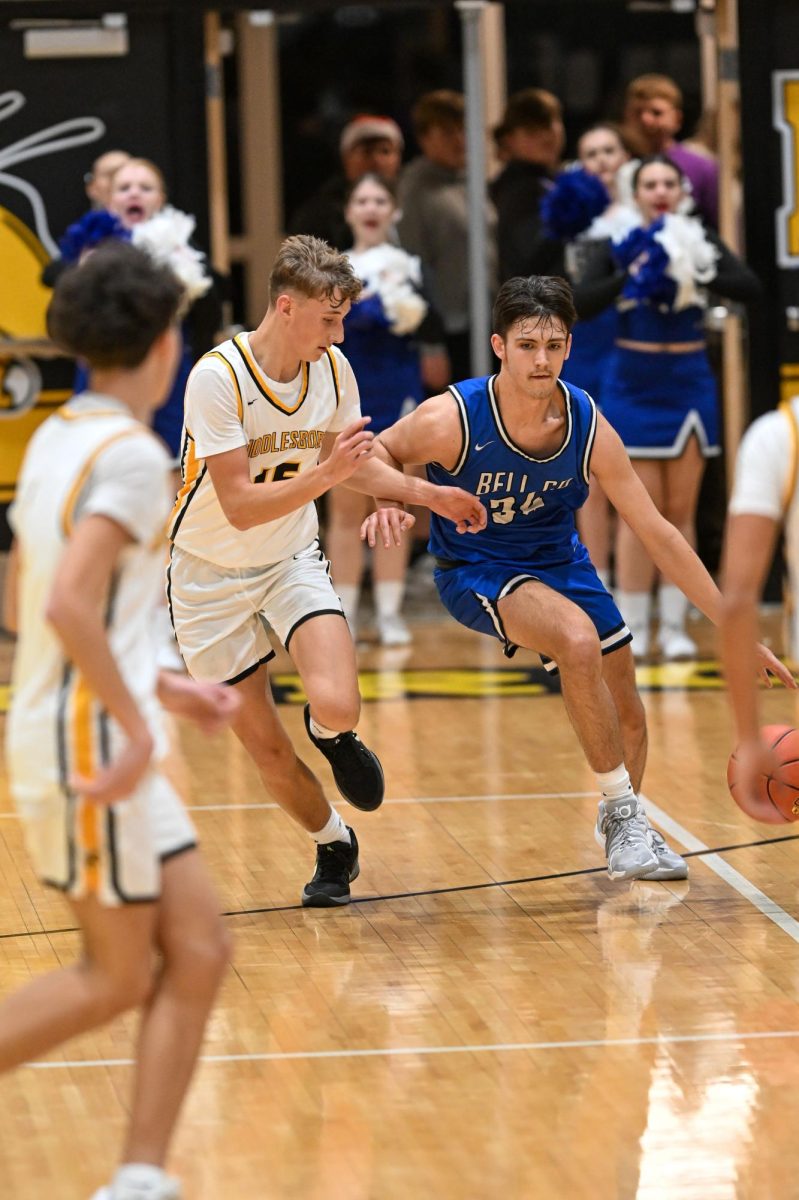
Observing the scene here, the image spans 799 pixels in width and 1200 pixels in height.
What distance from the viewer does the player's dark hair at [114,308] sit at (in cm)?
309

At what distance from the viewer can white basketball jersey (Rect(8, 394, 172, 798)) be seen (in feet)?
9.85

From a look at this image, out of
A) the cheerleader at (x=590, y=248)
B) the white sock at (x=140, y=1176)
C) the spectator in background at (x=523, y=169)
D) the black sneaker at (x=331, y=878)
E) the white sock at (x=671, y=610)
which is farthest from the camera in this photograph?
the spectator in background at (x=523, y=169)

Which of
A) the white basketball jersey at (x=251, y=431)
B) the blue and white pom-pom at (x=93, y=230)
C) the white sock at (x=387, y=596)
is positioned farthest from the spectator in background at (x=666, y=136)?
the white basketball jersey at (x=251, y=431)

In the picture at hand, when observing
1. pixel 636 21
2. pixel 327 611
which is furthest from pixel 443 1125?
pixel 636 21

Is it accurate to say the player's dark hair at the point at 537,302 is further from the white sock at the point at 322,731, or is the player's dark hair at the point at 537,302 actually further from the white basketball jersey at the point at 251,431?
the white sock at the point at 322,731

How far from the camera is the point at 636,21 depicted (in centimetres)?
1327

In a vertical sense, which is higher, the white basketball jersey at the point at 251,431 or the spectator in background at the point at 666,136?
the spectator in background at the point at 666,136

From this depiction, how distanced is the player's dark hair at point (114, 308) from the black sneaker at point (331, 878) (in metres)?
2.38

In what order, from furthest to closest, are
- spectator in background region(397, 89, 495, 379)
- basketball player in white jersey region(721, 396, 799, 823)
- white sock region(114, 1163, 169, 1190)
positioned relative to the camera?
1. spectator in background region(397, 89, 495, 379)
2. basketball player in white jersey region(721, 396, 799, 823)
3. white sock region(114, 1163, 169, 1190)

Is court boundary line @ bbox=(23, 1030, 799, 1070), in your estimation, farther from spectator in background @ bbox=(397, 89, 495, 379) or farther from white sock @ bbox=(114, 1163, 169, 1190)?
spectator in background @ bbox=(397, 89, 495, 379)

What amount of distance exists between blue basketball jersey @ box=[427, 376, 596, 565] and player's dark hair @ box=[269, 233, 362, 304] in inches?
24.1

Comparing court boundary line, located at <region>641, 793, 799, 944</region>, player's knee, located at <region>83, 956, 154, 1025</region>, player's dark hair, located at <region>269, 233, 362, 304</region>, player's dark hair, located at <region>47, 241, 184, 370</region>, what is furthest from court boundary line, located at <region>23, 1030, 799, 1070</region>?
player's dark hair, located at <region>269, 233, 362, 304</region>

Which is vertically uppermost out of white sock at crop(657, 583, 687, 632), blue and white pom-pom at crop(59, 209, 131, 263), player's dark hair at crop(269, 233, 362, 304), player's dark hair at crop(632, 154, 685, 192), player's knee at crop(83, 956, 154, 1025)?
player's dark hair at crop(632, 154, 685, 192)

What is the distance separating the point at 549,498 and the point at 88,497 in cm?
262
